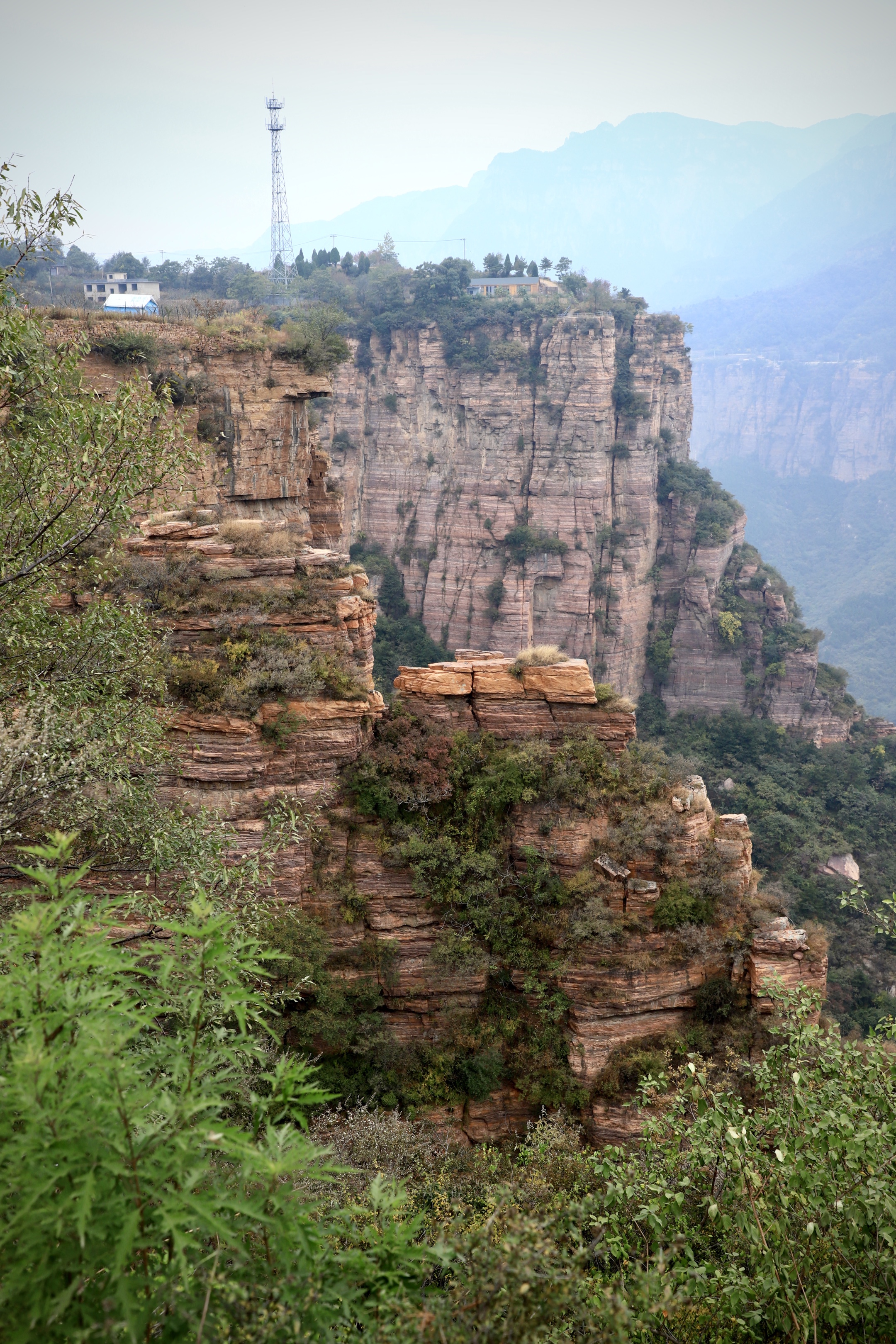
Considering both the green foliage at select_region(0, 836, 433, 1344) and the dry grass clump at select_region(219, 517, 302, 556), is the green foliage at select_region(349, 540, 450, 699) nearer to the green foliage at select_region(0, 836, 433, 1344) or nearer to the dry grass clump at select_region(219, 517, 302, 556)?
the dry grass clump at select_region(219, 517, 302, 556)

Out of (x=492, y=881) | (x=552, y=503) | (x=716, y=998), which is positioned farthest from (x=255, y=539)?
(x=552, y=503)

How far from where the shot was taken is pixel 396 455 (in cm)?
5375

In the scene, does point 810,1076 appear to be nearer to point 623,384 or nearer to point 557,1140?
point 557,1140

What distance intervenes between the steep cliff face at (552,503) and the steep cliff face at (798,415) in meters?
83.6

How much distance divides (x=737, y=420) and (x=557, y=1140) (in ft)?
482

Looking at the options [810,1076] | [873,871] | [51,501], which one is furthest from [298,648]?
[873,871]

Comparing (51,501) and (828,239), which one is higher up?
(828,239)

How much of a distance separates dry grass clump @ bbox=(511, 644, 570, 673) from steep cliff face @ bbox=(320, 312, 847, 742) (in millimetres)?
34019

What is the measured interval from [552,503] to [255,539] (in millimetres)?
37906

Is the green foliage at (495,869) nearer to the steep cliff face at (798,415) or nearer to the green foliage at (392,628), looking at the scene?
the green foliage at (392,628)

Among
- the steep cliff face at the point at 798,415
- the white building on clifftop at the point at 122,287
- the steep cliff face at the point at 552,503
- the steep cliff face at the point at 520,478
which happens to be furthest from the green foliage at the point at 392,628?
the steep cliff face at the point at 798,415

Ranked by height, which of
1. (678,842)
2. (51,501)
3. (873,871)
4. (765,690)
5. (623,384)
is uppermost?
(623,384)

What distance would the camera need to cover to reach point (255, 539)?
51.9ft

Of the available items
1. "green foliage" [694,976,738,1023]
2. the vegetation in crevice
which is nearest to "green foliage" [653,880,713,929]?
the vegetation in crevice
